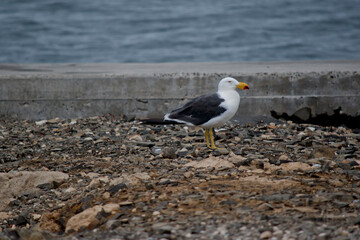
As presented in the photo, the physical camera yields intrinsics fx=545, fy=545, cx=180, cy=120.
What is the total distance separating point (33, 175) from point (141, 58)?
49.5ft

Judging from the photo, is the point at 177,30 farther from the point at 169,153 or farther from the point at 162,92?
the point at 169,153

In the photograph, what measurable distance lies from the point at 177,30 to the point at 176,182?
59.0 feet

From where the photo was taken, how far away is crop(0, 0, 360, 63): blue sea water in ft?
66.8

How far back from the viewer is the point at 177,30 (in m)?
22.2

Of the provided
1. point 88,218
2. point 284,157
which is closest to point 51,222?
point 88,218

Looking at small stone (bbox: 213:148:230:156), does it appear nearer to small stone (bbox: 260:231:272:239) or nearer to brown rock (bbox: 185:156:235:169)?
brown rock (bbox: 185:156:235:169)

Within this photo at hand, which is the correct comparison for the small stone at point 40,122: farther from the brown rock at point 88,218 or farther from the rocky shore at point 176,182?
the brown rock at point 88,218

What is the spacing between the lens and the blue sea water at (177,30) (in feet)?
66.8

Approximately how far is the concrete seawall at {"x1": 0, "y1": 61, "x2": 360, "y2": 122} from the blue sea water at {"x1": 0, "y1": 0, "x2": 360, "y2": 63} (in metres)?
11.5

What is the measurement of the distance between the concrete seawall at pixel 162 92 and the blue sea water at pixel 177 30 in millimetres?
11456

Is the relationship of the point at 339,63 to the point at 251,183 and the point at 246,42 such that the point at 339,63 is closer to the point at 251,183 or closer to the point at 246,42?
the point at 251,183

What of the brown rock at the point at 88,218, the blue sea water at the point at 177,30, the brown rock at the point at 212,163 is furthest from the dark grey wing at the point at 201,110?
the blue sea water at the point at 177,30

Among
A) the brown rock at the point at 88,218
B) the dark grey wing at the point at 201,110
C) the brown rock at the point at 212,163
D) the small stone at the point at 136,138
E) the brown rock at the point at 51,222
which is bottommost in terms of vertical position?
the brown rock at the point at 51,222

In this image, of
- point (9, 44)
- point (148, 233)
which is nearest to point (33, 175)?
point (148, 233)
